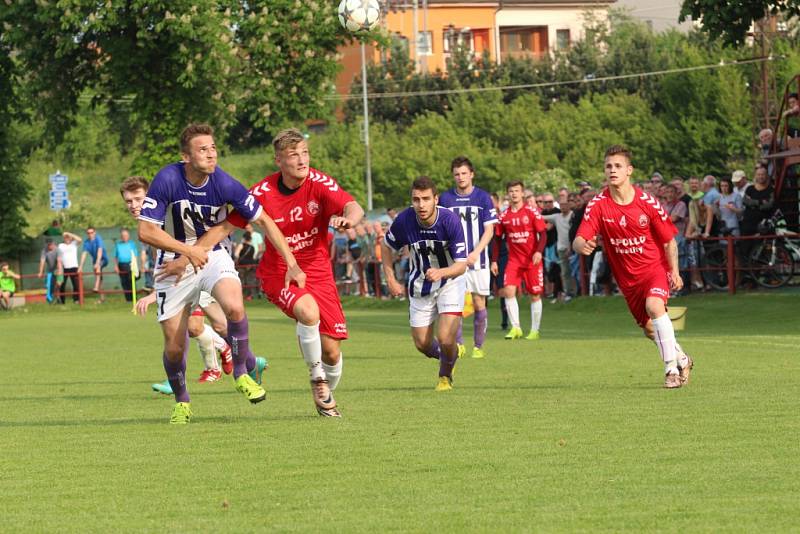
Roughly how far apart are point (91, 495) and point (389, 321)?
19848 millimetres

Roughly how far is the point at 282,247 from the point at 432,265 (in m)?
3.13

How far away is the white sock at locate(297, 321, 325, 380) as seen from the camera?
10586 mm

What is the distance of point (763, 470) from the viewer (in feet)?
24.5

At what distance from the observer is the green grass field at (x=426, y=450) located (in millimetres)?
6516

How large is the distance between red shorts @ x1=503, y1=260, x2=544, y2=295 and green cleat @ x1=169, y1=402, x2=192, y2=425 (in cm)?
1030

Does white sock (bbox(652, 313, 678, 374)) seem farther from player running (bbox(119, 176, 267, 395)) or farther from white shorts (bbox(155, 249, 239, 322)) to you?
white shorts (bbox(155, 249, 239, 322))

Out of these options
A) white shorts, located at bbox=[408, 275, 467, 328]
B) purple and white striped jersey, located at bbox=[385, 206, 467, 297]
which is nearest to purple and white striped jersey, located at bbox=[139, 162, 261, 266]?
purple and white striped jersey, located at bbox=[385, 206, 467, 297]

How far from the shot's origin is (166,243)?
1004 centimetres

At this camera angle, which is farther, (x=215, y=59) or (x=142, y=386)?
(x=215, y=59)

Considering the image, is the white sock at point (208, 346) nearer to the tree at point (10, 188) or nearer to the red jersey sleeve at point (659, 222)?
the red jersey sleeve at point (659, 222)

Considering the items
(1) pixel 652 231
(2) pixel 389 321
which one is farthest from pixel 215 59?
(1) pixel 652 231

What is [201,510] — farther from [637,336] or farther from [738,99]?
[738,99]

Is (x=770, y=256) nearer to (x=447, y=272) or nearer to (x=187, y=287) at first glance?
(x=447, y=272)

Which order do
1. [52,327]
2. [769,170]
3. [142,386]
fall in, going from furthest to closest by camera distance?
1. [52,327]
2. [769,170]
3. [142,386]
